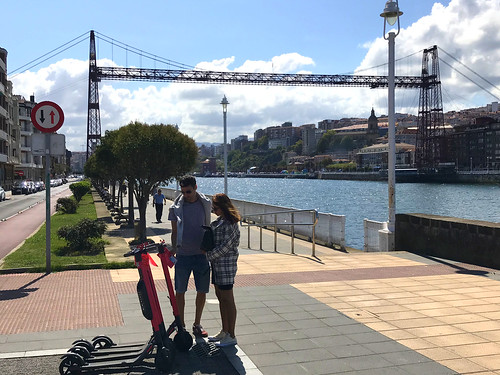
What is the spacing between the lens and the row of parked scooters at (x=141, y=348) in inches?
178

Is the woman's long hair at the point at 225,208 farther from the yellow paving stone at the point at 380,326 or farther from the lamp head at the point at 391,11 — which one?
the lamp head at the point at 391,11

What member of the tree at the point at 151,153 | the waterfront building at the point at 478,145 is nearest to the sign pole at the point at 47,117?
the tree at the point at 151,153

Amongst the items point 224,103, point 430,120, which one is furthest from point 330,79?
point 224,103

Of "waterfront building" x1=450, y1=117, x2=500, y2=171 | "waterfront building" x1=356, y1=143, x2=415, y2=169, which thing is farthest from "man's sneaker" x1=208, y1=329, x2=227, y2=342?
"waterfront building" x1=356, y1=143, x2=415, y2=169

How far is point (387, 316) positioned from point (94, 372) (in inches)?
139

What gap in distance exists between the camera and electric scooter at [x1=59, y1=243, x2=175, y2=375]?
4.50 metres

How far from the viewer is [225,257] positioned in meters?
5.34

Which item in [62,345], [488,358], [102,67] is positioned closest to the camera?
[488,358]

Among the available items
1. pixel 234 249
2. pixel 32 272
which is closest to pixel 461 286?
pixel 234 249

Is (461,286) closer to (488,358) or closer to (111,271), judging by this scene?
(488,358)

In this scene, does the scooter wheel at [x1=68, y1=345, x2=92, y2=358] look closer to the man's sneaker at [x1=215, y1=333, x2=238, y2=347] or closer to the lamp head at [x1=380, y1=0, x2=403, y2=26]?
the man's sneaker at [x1=215, y1=333, x2=238, y2=347]

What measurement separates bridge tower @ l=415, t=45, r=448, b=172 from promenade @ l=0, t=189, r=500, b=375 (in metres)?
115

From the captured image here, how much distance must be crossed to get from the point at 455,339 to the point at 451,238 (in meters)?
5.96

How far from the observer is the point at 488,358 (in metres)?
4.95
